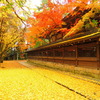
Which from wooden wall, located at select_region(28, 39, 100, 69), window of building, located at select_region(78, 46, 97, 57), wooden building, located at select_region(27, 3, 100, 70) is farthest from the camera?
window of building, located at select_region(78, 46, 97, 57)

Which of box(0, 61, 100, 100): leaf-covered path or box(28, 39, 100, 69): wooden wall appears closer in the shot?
box(0, 61, 100, 100): leaf-covered path

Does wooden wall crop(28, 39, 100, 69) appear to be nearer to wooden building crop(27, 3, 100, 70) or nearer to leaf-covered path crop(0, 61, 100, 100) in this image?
wooden building crop(27, 3, 100, 70)

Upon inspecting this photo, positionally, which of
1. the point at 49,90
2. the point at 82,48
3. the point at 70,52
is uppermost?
the point at 82,48

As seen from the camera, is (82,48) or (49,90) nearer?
(49,90)

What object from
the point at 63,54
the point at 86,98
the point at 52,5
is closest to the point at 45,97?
the point at 86,98

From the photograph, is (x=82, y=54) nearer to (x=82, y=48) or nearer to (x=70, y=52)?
(x=82, y=48)

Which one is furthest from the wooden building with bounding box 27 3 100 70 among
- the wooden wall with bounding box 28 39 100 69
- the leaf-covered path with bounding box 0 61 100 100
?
the leaf-covered path with bounding box 0 61 100 100

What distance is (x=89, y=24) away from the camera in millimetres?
11109

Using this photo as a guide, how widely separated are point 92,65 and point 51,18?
911cm

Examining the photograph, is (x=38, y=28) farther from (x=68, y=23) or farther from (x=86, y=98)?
(x=86, y=98)

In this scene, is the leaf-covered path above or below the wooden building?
below

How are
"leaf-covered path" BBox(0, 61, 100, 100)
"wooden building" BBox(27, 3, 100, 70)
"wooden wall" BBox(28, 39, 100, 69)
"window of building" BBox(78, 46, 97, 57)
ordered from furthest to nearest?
"window of building" BBox(78, 46, 97, 57) → "wooden wall" BBox(28, 39, 100, 69) → "wooden building" BBox(27, 3, 100, 70) → "leaf-covered path" BBox(0, 61, 100, 100)

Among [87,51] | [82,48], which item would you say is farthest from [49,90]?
[82,48]

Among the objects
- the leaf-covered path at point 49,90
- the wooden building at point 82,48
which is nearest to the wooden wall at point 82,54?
the wooden building at point 82,48
